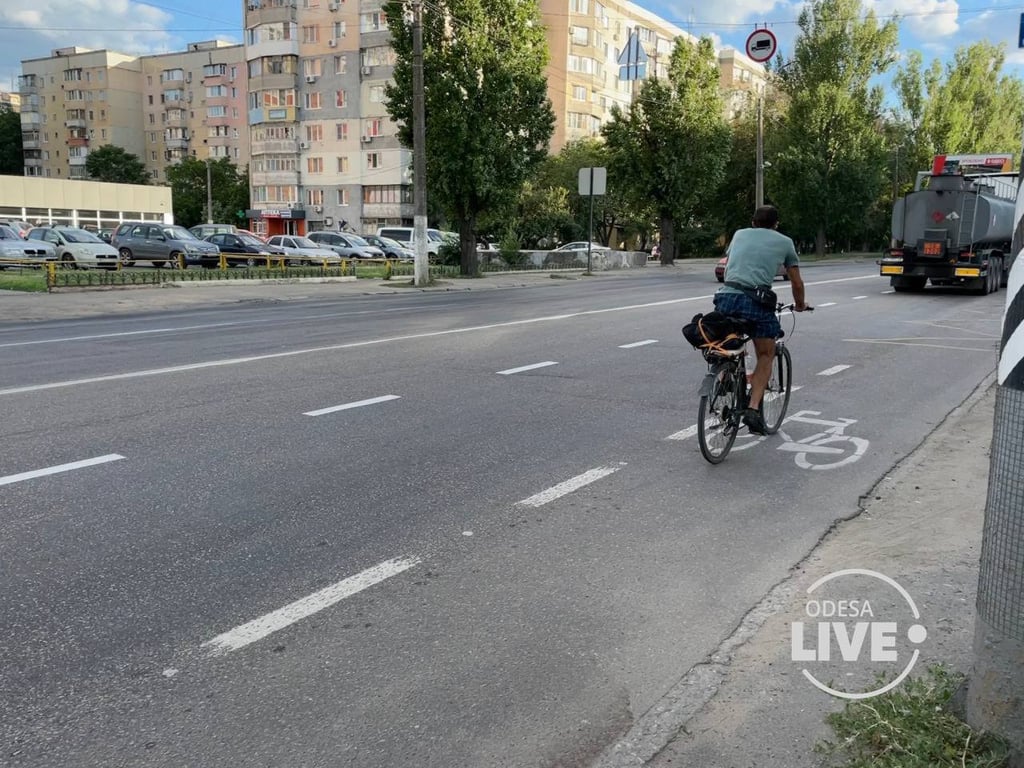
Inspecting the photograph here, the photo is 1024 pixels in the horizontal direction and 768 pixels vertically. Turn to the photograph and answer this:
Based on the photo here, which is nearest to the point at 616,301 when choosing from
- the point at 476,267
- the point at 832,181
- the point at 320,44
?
the point at 476,267

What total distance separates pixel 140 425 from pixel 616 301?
15.5m

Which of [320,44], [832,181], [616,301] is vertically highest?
[320,44]

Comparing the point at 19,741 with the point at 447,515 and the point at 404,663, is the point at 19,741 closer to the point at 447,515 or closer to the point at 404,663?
the point at 404,663

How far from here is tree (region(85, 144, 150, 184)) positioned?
320 ft

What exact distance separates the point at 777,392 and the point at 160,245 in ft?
110

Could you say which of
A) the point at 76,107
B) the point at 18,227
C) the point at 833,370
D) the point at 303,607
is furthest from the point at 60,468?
the point at 76,107

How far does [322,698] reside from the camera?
333cm

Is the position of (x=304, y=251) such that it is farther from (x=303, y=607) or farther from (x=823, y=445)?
(x=303, y=607)

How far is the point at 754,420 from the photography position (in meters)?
7.06

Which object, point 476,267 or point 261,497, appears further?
point 476,267

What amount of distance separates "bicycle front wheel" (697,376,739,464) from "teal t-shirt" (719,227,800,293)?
2.57ft

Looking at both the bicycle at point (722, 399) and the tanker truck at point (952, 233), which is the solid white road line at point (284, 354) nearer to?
the bicycle at point (722, 399)

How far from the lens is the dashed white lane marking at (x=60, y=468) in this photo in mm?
5891

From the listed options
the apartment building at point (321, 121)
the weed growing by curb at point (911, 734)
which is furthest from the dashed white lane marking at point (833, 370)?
the apartment building at point (321, 121)
